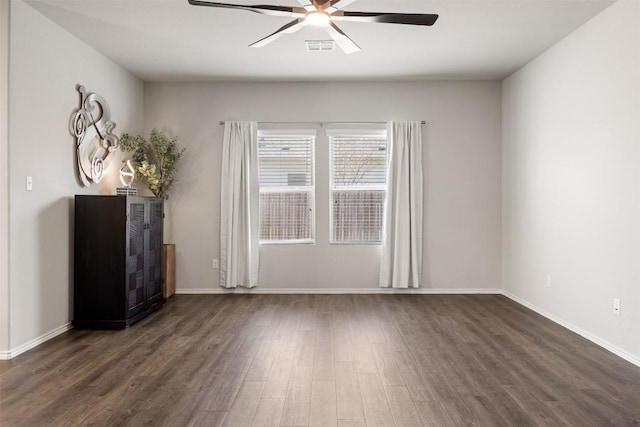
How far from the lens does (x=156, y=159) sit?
5254 millimetres

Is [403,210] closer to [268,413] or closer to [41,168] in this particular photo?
[268,413]

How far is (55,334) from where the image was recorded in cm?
362

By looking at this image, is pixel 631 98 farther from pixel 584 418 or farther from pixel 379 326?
pixel 379 326

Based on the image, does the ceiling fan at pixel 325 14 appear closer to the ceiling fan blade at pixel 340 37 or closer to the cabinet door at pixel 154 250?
the ceiling fan blade at pixel 340 37

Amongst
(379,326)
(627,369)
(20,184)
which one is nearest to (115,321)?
(20,184)

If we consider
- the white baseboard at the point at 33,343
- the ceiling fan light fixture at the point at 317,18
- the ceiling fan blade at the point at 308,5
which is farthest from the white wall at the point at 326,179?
the ceiling fan blade at the point at 308,5

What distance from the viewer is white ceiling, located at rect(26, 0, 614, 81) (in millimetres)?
3369

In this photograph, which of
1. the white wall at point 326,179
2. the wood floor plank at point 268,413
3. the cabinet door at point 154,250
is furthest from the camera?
the white wall at point 326,179

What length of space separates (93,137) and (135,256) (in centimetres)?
131

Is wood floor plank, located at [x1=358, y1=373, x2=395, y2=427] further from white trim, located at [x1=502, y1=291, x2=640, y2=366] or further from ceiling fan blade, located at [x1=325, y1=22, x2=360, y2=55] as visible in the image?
ceiling fan blade, located at [x1=325, y1=22, x2=360, y2=55]

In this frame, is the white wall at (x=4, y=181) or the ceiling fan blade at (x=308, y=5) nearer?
the ceiling fan blade at (x=308, y=5)

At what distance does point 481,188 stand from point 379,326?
2515mm

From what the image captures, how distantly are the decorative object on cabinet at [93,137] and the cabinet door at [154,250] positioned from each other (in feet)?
2.04

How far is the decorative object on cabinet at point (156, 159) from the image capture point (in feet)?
15.9
